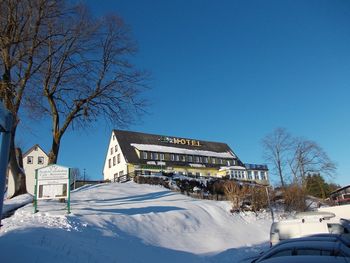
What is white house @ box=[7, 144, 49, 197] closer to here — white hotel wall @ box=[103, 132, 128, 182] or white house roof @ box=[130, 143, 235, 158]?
white hotel wall @ box=[103, 132, 128, 182]

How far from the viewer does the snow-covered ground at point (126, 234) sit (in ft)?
30.4

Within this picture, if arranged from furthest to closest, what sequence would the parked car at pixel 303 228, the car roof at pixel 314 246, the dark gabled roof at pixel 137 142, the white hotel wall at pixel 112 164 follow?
1. the white hotel wall at pixel 112 164
2. the dark gabled roof at pixel 137 142
3. the parked car at pixel 303 228
4. the car roof at pixel 314 246

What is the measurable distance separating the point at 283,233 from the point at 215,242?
4.78 metres

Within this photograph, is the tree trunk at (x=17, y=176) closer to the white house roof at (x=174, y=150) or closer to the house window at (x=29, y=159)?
the white house roof at (x=174, y=150)

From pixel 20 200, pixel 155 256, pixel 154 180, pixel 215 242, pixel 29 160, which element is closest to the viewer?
pixel 155 256

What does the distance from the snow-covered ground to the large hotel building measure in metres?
30.2

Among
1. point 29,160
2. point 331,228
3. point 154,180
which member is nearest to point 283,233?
point 331,228

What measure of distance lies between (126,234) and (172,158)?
4508cm

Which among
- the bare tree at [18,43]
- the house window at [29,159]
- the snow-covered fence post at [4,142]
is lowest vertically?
the snow-covered fence post at [4,142]

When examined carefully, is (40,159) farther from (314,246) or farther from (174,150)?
(314,246)

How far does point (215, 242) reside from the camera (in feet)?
55.7

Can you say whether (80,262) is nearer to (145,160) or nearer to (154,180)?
(154,180)

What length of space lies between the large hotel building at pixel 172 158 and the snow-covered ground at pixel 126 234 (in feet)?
99.1

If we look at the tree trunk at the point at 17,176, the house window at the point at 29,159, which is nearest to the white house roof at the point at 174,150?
the house window at the point at 29,159
